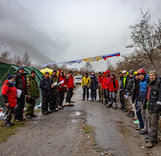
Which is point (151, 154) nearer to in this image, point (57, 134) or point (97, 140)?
point (97, 140)

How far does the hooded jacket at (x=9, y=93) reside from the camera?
5207 millimetres

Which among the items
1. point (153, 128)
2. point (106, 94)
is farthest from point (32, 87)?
point (153, 128)

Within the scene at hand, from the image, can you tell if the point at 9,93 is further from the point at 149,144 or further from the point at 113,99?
the point at 113,99

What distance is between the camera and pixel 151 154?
347 cm

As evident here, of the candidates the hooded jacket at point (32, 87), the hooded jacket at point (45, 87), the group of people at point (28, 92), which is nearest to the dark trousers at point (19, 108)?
the group of people at point (28, 92)

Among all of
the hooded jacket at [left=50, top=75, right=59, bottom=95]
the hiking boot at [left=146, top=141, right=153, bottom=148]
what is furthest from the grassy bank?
the hiking boot at [left=146, top=141, right=153, bottom=148]

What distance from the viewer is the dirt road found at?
3562 millimetres

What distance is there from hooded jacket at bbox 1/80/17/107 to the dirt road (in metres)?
1.01

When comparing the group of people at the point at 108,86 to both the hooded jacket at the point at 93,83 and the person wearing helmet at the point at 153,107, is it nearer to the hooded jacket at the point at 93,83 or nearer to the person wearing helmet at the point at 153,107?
the hooded jacket at the point at 93,83

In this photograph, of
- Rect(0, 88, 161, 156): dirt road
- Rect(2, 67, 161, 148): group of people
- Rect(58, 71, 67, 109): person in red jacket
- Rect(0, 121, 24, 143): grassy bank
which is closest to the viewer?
Rect(0, 88, 161, 156): dirt road

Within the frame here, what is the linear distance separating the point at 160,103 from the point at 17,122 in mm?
5034

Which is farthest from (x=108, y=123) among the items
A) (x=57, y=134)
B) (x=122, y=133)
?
(x=57, y=134)

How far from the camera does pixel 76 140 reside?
13.9 ft

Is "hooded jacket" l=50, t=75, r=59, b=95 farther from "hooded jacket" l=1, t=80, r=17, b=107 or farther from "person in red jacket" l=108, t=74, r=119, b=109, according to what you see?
"person in red jacket" l=108, t=74, r=119, b=109
